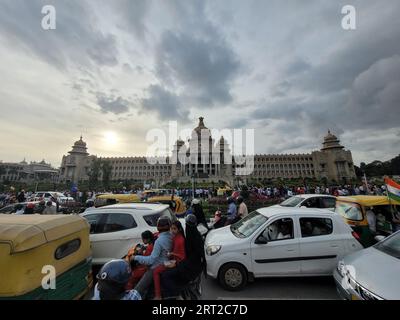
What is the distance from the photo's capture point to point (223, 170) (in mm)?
81438

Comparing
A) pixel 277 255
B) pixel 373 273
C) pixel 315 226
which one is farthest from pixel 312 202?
pixel 373 273

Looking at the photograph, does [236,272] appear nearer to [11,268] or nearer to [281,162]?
[11,268]

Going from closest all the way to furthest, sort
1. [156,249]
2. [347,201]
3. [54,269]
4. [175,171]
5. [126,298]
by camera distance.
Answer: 1. [126,298]
2. [54,269]
3. [156,249]
4. [347,201]
5. [175,171]

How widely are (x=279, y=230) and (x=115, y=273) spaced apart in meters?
4.11

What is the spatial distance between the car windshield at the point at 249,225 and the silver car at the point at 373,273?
1.76 metres

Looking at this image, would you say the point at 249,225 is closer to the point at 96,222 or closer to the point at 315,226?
the point at 315,226

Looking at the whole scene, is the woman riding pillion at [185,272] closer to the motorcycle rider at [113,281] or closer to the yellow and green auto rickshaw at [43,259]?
the motorcycle rider at [113,281]

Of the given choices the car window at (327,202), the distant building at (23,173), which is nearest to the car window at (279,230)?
the car window at (327,202)

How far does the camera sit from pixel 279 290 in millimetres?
4484

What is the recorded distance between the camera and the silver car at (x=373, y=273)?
285 centimetres

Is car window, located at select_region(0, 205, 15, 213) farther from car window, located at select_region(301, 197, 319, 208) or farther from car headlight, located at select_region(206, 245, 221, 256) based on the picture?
car window, located at select_region(301, 197, 319, 208)
